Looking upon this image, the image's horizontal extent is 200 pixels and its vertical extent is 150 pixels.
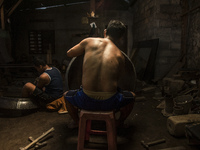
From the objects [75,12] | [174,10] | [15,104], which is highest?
[75,12]

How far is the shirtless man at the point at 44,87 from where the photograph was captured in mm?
3531

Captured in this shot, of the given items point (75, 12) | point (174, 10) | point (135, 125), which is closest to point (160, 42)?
point (174, 10)

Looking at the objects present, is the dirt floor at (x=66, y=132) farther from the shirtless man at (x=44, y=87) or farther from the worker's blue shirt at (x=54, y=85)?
the worker's blue shirt at (x=54, y=85)

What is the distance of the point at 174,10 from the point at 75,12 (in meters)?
6.14

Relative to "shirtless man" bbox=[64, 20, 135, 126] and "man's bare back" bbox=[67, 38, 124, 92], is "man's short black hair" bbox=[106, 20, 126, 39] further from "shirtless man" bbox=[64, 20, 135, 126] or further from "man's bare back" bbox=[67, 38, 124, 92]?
"man's bare back" bbox=[67, 38, 124, 92]

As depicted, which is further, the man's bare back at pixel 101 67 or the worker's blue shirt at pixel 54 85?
the worker's blue shirt at pixel 54 85

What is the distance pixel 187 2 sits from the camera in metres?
5.63

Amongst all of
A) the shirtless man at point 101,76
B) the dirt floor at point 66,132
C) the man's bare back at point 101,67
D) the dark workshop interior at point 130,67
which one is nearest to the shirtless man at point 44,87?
the dark workshop interior at point 130,67

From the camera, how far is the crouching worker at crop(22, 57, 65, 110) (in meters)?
3.54

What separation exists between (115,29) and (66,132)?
1.76 m

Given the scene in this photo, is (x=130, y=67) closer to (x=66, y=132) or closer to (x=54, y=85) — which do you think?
(x=66, y=132)

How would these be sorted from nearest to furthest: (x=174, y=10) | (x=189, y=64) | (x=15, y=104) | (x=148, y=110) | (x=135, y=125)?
(x=135, y=125) < (x=15, y=104) < (x=148, y=110) < (x=189, y=64) < (x=174, y=10)

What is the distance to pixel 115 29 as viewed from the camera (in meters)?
2.27

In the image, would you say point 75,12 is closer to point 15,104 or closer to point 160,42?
point 160,42
